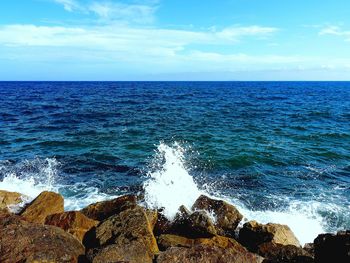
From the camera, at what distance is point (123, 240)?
759 centimetres

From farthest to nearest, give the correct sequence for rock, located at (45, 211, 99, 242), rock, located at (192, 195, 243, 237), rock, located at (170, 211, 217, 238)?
rock, located at (192, 195, 243, 237), rock, located at (170, 211, 217, 238), rock, located at (45, 211, 99, 242)

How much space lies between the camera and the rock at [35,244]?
651cm

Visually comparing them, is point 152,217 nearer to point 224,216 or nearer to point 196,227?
point 196,227

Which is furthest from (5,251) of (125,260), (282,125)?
(282,125)

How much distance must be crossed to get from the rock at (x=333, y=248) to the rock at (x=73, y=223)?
5384 mm

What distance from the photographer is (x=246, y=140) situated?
2250 centimetres

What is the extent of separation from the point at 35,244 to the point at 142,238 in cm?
221

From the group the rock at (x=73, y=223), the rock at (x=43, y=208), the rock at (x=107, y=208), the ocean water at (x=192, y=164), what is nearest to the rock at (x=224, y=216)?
the ocean water at (x=192, y=164)

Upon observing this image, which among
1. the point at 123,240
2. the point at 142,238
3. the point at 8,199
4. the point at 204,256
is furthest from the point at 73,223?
the point at 204,256

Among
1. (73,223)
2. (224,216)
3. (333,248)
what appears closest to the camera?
(333,248)

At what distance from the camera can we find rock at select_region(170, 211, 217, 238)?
8609 millimetres

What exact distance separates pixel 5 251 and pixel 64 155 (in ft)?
39.4

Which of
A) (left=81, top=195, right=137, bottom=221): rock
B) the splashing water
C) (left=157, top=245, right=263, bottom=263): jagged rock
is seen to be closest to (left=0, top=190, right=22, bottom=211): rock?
(left=81, top=195, right=137, bottom=221): rock

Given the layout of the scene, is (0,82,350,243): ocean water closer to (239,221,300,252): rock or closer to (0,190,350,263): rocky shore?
(0,190,350,263): rocky shore
